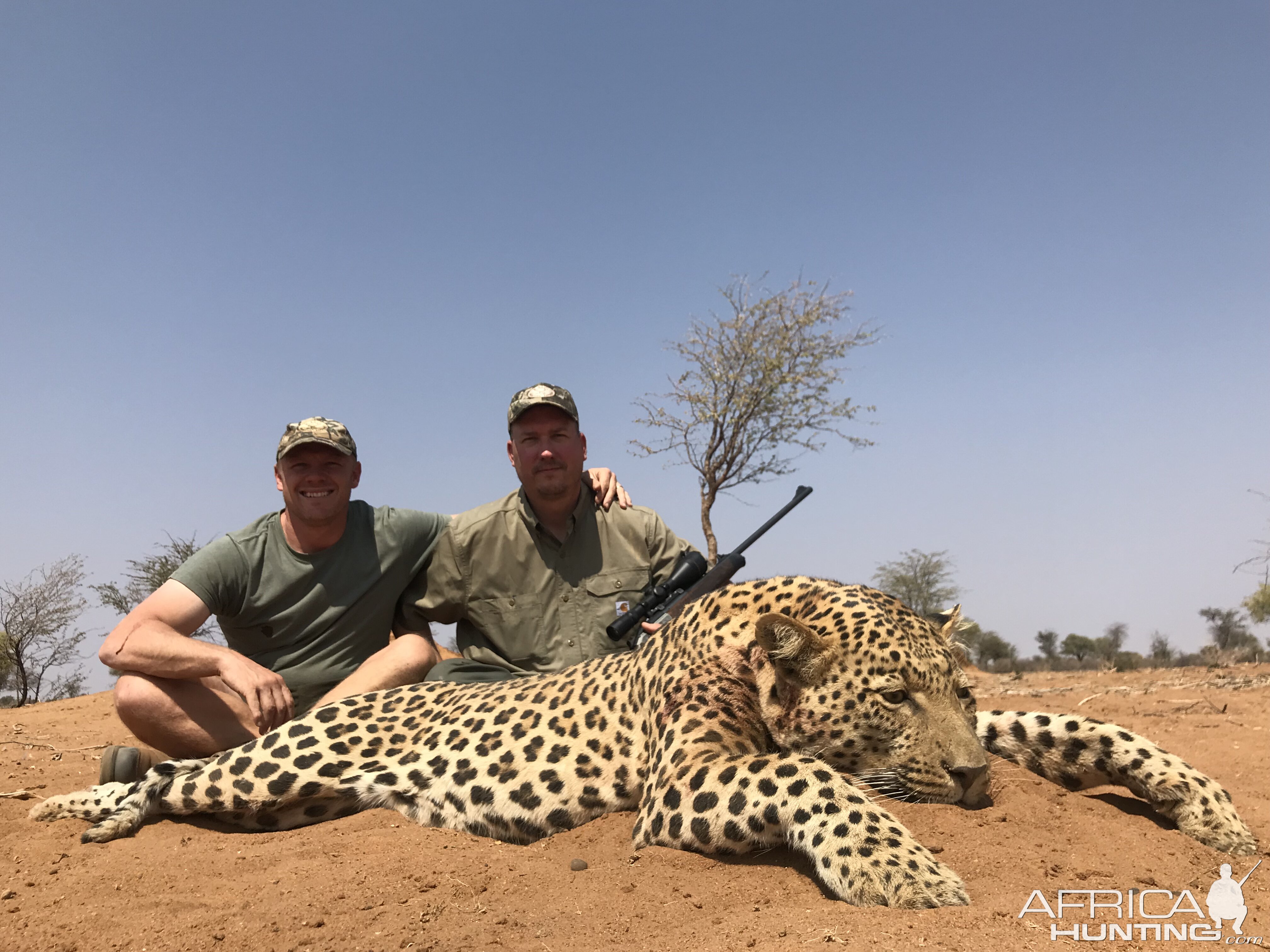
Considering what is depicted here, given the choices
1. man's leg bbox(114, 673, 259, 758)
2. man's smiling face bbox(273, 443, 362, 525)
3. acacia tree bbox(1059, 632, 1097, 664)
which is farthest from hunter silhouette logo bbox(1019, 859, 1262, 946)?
acacia tree bbox(1059, 632, 1097, 664)

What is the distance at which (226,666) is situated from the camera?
5.09m

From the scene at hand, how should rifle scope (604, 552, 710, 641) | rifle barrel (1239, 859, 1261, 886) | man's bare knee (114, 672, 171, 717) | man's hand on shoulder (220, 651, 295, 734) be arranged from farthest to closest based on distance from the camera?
rifle scope (604, 552, 710, 641) < man's bare knee (114, 672, 171, 717) < man's hand on shoulder (220, 651, 295, 734) < rifle barrel (1239, 859, 1261, 886)

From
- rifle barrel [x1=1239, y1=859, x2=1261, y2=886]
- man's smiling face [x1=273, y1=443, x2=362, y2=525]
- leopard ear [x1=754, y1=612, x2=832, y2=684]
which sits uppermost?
man's smiling face [x1=273, y1=443, x2=362, y2=525]

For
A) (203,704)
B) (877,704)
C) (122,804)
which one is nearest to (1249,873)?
(877,704)

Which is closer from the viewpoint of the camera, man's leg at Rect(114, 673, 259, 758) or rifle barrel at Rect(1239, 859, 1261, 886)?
rifle barrel at Rect(1239, 859, 1261, 886)

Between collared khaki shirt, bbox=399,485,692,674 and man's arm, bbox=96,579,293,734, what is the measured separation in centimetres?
130

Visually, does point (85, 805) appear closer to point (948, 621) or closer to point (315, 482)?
point (315, 482)

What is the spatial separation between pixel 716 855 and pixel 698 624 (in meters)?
1.18

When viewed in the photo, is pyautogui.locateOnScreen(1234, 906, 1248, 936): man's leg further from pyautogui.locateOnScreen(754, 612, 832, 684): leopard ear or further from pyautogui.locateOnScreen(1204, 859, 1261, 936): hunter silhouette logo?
pyautogui.locateOnScreen(754, 612, 832, 684): leopard ear

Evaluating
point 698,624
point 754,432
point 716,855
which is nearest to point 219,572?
point 698,624

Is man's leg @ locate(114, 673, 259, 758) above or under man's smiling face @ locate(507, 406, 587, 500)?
under

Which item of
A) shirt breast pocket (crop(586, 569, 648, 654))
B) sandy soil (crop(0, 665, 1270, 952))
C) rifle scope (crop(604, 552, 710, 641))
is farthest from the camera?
shirt breast pocket (crop(586, 569, 648, 654))

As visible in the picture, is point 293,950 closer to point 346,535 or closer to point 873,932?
point 873,932

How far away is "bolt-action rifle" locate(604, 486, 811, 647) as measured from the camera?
229 inches
